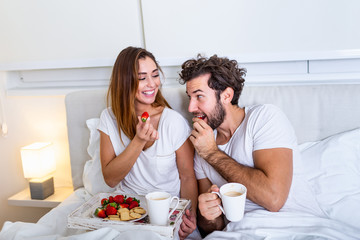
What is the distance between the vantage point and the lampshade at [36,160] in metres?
2.07

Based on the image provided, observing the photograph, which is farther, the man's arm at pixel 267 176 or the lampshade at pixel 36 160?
the lampshade at pixel 36 160

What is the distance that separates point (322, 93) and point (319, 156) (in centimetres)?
30

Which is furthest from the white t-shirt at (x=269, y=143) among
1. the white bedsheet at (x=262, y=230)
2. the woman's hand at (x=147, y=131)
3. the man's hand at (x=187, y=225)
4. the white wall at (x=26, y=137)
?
the white wall at (x=26, y=137)

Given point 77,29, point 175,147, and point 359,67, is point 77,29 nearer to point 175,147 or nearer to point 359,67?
point 175,147

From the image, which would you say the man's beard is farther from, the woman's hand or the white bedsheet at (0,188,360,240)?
the white bedsheet at (0,188,360,240)

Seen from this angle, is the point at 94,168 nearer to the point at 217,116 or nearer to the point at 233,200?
the point at 217,116

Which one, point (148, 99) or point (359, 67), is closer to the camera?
point (148, 99)

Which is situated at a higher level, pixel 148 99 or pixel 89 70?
pixel 89 70

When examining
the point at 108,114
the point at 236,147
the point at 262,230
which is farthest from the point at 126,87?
the point at 262,230

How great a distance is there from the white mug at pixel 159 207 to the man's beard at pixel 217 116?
16.8 inches

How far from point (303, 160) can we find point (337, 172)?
0.15 meters

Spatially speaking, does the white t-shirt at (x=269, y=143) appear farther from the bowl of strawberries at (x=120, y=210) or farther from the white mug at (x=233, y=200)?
the bowl of strawberries at (x=120, y=210)

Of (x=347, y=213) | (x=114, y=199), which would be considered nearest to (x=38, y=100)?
(x=114, y=199)

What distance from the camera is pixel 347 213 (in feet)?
4.73
